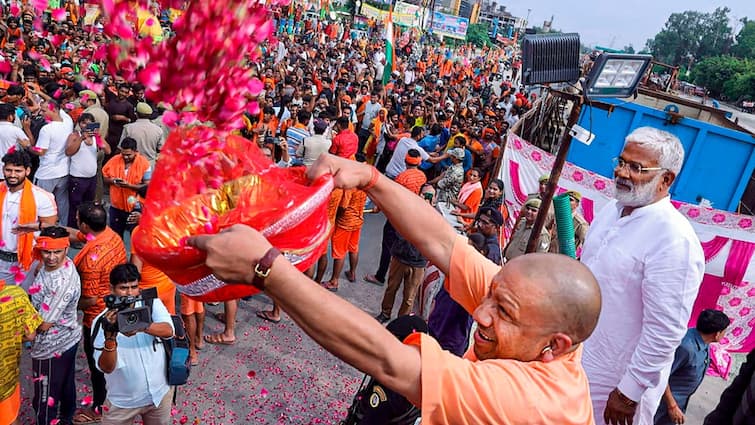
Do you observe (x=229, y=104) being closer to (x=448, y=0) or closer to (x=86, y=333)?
(x=86, y=333)

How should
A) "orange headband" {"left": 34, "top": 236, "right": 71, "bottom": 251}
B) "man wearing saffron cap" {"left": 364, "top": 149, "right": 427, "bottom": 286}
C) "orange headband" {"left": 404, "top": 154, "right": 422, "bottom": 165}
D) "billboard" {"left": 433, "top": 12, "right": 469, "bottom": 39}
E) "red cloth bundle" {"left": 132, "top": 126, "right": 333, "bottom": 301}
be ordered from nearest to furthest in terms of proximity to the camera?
"red cloth bundle" {"left": 132, "top": 126, "right": 333, "bottom": 301}, "orange headband" {"left": 34, "top": 236, "right": 71, "bottom": 251}, "man wearing saffron cap" {"left": 364, "top": 149, "right": 427, "bottom": 286}, "orange headband" {"left": 404, "top": 154, "right": 422, "bottom": 165}, "billboard" {"left": 433, "top": 12, "right": 469, "bottom": 39}

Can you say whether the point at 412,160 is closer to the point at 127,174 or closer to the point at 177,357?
the point at 127,174

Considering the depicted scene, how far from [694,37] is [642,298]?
98754 millimetres

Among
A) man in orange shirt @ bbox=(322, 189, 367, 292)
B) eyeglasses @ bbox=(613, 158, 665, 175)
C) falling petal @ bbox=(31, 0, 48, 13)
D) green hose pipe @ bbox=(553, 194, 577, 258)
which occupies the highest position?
falling petal @ bbox=(31, 0, 48, 13)

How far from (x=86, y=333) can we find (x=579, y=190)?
5.23 m

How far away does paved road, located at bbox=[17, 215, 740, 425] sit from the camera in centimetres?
398

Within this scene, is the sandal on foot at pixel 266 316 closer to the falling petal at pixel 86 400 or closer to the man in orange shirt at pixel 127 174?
the man in orange shirt at pixel 127 174

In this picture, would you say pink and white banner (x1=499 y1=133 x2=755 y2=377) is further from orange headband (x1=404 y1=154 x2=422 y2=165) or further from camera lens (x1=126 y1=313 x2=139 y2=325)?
camera lens (x1=126 y1=313 x2=139 y2=325)

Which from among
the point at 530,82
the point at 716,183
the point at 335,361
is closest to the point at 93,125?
the point at 335,361

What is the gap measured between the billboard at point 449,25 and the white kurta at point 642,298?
4258cm

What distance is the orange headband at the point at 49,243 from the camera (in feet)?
10.5

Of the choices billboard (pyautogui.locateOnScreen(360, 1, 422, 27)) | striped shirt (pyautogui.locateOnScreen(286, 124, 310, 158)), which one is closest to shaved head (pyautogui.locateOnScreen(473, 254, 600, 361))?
striped shirt (pyautogui.locateOnScreen(286, 124, 310, 158))

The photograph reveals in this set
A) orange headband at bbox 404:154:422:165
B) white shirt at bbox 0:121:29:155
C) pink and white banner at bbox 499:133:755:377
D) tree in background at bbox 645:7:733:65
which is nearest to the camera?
white shirt at bbox 0:121:29:155

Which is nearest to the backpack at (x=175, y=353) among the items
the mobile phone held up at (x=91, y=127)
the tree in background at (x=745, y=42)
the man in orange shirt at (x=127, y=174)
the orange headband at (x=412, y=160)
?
the man in orange shirt at (x=127, y=174)
